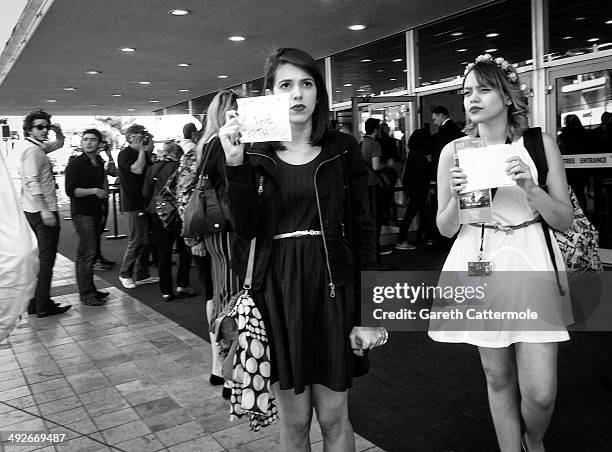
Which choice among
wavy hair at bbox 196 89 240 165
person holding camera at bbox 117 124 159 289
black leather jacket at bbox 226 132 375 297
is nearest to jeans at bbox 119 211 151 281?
person holding camera at bbox 117 124 159 289

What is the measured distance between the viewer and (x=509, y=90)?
208cm

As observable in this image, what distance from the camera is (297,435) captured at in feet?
6.32

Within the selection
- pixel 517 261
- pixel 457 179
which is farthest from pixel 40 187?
pixel 517 261

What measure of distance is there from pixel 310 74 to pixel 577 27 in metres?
5.91

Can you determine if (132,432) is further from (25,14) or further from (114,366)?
(25,14)

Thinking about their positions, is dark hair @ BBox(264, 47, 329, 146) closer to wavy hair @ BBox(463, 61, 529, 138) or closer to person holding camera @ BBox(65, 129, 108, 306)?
wavy hair @ BBox(463, 61, 529, 138)

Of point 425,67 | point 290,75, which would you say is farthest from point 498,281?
point 425,67

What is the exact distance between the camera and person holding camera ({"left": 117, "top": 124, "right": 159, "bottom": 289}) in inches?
263

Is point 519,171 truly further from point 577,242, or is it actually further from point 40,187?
point 40,187

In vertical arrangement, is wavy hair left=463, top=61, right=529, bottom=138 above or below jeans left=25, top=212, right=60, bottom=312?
above

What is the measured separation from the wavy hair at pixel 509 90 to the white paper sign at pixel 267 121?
2.79ft

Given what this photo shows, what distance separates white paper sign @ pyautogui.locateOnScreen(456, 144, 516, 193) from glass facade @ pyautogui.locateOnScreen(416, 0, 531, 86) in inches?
226

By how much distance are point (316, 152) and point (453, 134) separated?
5.88 metres

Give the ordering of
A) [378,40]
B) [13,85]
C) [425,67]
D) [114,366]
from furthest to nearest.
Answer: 1. [13,85]
2. [378,40]
3. [425,67]
4. [114,366]
